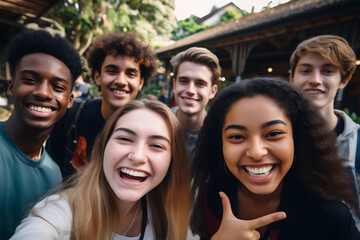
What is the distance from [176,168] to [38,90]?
3.78 feet

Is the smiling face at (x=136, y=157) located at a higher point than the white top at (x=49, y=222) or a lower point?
higher

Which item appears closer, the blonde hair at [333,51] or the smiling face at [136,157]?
the smiling face at [136,157]

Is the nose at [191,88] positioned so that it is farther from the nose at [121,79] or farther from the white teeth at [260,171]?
the white teeth at [260,171]

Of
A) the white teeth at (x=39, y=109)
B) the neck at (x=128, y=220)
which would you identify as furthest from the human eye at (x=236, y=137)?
the white teeth at (x=39, y=109)

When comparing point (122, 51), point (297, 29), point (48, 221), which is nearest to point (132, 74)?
point (122, 51)

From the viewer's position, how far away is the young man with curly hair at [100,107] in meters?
2.33

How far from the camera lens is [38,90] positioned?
1567 millimetres

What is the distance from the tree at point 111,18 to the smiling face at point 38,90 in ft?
29.8

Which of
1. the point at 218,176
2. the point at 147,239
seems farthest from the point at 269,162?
the point at 147,239

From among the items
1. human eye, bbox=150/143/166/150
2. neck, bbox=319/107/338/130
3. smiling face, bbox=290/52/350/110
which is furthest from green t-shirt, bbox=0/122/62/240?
neck, bbox=319/107/338/130

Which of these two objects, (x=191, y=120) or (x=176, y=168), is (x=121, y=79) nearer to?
(x=191, y=120)

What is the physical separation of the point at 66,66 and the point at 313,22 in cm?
587

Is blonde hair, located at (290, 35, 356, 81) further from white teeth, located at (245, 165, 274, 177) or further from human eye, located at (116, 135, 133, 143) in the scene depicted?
human eye, located at (116, 135, 133, 143)

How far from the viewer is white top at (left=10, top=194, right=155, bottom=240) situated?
1109 mm
